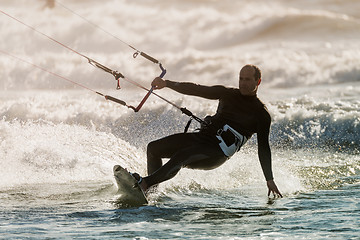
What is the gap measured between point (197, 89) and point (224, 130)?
2.18 feet

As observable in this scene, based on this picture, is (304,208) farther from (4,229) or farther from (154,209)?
(4,229)

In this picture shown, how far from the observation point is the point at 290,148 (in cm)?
1736

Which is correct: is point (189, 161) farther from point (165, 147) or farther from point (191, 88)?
point (191, 88)

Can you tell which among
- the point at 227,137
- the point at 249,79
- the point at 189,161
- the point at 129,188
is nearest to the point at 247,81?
the point at 249,79

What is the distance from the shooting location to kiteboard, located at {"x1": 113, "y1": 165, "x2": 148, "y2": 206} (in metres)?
7.98

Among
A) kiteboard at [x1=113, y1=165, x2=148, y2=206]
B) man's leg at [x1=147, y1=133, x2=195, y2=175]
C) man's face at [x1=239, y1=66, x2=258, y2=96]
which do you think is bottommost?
kiteboard at [x1=113, y1=165, x2=148, y2=206]

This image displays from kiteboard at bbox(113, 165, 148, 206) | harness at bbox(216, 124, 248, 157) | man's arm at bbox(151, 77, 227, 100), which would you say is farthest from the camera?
harness at bbox(216, 124, 248, 157)

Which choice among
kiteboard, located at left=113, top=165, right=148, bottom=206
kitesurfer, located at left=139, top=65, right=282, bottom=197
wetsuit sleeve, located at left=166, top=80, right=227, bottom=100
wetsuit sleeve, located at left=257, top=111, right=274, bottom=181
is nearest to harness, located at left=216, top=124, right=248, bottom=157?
kitesurfer, located at left=139, top=65, right=282, bottom=197

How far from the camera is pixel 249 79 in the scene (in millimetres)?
8453

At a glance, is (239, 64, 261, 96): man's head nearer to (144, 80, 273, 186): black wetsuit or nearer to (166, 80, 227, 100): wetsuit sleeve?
(144, 80, 273, 186): black wetsuit

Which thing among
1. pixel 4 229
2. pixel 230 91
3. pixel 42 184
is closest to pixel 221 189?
pixel 230 91

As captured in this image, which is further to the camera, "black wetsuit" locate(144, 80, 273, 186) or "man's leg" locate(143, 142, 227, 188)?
"black wetsuit" locate(144, 80, 273, 186)

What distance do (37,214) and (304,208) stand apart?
3.31 meters

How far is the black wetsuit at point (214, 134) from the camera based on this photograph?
8438mm
